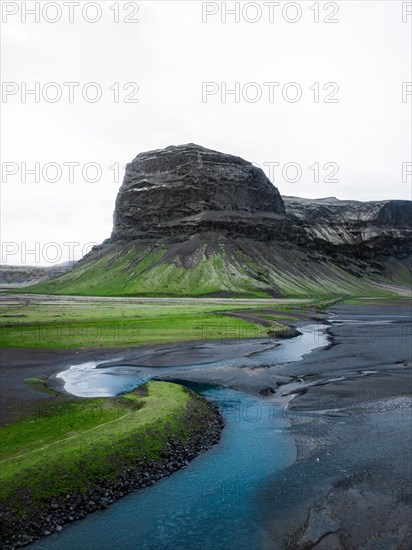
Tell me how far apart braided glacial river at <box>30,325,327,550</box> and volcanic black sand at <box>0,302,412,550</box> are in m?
0.98

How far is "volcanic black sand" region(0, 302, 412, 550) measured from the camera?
20.0 metres

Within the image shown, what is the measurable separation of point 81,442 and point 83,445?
23.6 inches

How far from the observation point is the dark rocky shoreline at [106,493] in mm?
Answer: 19112

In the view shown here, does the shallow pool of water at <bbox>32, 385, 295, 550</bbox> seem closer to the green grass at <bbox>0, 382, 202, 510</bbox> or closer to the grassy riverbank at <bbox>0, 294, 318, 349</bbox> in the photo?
the green grass at <bbox>0, 382, 202, 510</bbox>

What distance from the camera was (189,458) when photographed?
2741 centimetres

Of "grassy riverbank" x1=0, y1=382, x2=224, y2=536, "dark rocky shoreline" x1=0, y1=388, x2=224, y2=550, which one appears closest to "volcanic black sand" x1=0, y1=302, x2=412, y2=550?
"grassy riverbank" x1=0, y1=382, x2=224, y2=536

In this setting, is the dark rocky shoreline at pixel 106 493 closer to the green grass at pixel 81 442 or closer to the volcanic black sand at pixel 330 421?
the green grass at pixel 81 442

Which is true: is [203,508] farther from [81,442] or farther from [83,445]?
[81,442]

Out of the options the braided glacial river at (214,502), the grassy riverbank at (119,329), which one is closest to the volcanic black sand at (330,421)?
the braided glacial river at (214,502)

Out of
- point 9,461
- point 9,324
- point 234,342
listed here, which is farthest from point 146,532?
point 9,324

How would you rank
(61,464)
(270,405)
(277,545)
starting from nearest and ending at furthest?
(277,545) → (61,464) → (270,405)

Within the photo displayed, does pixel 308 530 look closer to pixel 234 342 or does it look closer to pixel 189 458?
pixel 189 458

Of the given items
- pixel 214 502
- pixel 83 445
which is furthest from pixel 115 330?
pixel 214 502

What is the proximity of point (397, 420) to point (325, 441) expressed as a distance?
26.5 ft
